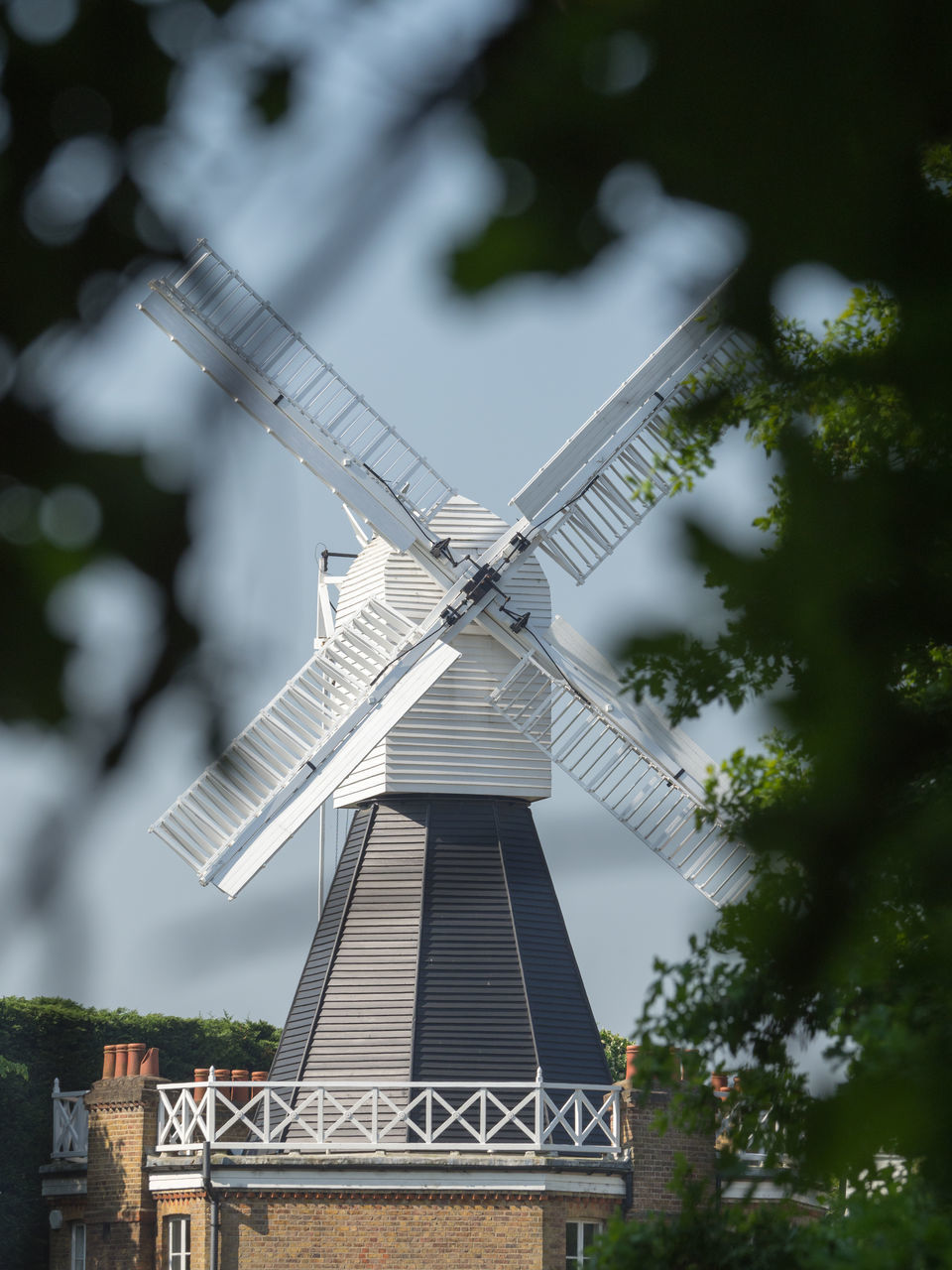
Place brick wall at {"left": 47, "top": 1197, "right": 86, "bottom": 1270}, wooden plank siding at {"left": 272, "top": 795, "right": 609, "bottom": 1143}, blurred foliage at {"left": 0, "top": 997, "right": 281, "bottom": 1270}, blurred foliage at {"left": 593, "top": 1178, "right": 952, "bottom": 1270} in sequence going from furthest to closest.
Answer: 1. blurred foliage at {"left": 0, "top": 997, "right": 281, "bottom": 1270}
2. brick wall at {"left": 47, "top": 1197, "right": 86, "bottom": 1270}
3. wooden plank siding at {"left": 272, "top": 795, "right": 609, "bottom": 1143}
4. blurred foliage at {"left": 593, "top": 1178, "right": 952, "bottom": 1270}

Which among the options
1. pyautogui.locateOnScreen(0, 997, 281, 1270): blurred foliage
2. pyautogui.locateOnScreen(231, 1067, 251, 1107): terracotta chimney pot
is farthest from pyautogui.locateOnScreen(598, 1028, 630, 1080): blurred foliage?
pyautogui.locateOnScreen(231, 1067, 251, 1107): terracotta chimney pot

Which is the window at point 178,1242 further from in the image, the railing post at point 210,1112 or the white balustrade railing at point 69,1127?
the white balustrade railing at point 69,1127

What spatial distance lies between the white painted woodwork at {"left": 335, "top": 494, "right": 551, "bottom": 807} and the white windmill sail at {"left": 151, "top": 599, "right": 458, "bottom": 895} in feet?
1.13

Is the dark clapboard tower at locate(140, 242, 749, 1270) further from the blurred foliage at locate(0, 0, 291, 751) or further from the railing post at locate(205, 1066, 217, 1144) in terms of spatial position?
the blurred foliage at locate(0, 0, 291, 751)

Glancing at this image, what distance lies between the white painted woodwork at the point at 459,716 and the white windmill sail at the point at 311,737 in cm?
35

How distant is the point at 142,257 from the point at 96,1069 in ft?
95.4

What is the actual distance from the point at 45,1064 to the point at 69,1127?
292 centimetres

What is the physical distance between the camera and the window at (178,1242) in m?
17.9

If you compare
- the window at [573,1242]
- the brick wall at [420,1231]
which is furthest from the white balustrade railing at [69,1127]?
the window at [573,1242]

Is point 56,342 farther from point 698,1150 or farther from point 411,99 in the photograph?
point 698,1150

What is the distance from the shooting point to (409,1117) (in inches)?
654

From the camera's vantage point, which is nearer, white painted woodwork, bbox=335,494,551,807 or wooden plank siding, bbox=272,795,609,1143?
wooden plank siding, bbox=272,795,609,1143

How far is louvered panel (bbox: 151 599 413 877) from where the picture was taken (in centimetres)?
1775

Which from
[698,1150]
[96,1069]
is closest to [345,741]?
[698,1150]
